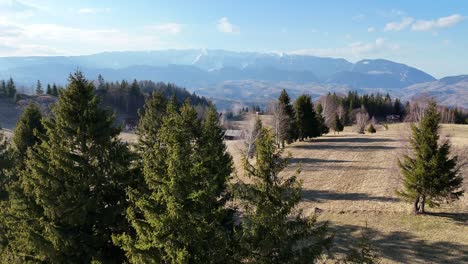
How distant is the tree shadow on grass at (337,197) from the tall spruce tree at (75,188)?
950 inches

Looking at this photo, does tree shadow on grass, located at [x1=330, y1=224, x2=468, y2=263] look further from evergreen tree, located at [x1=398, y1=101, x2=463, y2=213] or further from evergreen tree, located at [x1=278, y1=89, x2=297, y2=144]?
evergreen tree, located at [x1=278, y1=89, x2=297, y2=144]

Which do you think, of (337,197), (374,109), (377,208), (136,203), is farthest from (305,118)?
(374,109)

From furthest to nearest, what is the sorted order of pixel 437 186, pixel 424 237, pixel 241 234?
pixel 437 186 → pixel 424 237 → pixel 241 234

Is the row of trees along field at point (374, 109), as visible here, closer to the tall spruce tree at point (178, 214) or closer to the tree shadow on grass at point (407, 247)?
the tree shadow on grass at point (407, 247)

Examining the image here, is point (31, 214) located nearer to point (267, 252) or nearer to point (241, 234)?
point (241, 234)

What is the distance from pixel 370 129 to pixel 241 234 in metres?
78.1

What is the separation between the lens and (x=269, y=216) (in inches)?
450

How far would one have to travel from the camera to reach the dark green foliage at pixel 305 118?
62219 millimetres

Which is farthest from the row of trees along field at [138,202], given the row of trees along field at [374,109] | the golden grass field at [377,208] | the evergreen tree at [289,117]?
the row of trees along field at [374,109]

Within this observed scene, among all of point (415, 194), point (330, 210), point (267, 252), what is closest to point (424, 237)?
point (415, 194)

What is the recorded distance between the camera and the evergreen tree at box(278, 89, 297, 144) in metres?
60.2

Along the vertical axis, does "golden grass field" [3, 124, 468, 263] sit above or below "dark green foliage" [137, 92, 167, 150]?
below

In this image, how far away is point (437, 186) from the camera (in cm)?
2750

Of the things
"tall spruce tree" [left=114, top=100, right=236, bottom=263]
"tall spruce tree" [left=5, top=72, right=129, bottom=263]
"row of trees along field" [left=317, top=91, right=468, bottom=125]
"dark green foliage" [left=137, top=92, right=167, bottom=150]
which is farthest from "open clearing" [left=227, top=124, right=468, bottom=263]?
"row of trees along field" [left=317, top=91, right=468, bottom=125]
